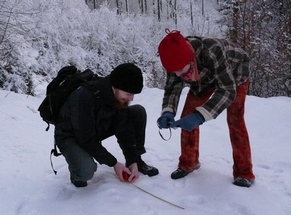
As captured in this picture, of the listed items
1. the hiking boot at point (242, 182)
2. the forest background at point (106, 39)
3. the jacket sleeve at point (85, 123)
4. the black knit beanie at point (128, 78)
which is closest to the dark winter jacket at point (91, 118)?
the jacket sleeve at point (85, 123)

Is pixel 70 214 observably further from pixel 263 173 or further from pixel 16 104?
pixel 16 104

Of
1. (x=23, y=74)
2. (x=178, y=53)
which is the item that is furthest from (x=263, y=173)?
(x=23, y=74)

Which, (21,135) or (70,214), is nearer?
(70,214)

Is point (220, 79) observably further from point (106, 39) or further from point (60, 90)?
point (106, 39)

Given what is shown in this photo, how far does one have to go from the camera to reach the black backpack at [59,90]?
92.5 inches

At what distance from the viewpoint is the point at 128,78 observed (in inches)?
87.3

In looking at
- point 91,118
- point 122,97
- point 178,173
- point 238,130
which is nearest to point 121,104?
point 122,97

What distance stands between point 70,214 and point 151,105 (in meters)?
3.55

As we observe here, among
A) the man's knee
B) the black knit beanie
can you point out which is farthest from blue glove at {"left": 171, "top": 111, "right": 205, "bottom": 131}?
the man's knee

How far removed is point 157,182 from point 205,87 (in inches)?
31.5

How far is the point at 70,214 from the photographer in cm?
219

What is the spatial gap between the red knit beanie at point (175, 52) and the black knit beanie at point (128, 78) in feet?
0.69

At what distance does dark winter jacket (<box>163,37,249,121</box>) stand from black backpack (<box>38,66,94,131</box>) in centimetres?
81

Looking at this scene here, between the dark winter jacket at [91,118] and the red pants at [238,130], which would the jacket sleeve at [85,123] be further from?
the red pants at [238,130]
